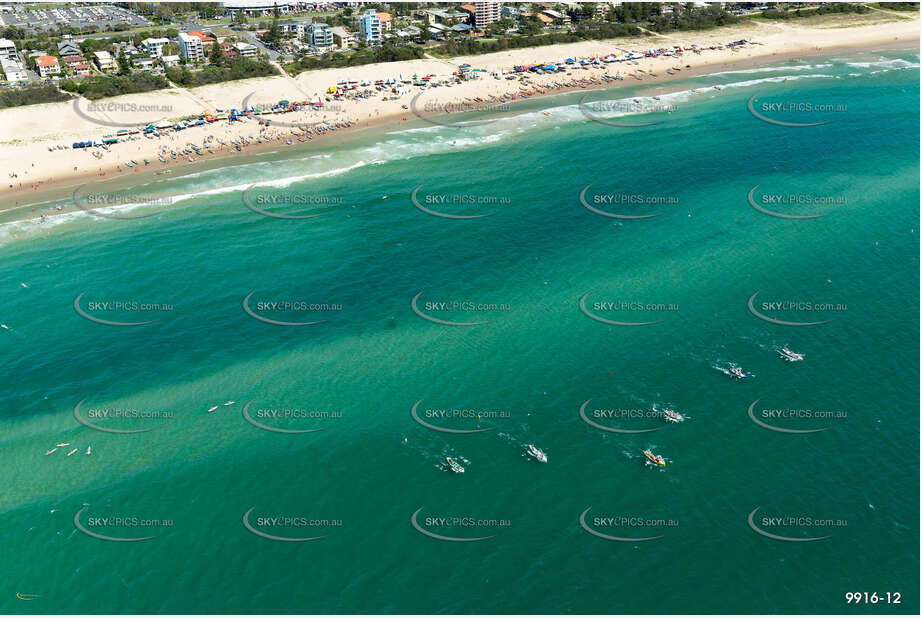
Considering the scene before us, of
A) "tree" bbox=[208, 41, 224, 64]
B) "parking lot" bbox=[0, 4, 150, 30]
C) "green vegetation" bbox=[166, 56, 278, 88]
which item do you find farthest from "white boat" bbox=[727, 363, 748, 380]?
"parking lot" bbox=[0, 4, 150, 30]

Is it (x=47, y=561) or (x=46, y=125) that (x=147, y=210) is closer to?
(x=46, y=125)

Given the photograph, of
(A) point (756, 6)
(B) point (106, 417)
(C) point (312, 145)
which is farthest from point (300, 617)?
(A) point (756, 6)

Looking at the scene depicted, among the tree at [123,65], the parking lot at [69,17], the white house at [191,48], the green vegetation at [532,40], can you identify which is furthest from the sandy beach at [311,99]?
the parking lot at [69,17]

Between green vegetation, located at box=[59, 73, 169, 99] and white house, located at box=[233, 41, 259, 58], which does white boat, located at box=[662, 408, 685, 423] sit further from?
white house, located at box=[233, 41, 259, 58]

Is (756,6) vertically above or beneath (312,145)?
above

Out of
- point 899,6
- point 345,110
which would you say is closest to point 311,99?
point 345,110

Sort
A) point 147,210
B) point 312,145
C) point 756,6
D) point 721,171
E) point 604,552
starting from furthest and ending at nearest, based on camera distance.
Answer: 1. point 756,6
2. point 312,145
3. point 721,171
4. point 147,210
5. point 604,552

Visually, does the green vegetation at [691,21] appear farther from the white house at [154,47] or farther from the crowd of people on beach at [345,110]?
the white house at [154,47]

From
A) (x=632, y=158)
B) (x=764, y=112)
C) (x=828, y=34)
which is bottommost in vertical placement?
(x=632, y=158)
